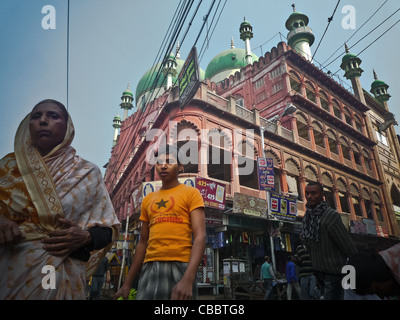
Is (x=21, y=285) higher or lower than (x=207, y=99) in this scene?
lower

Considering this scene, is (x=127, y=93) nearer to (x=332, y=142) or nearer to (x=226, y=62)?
(x=226, y=62)

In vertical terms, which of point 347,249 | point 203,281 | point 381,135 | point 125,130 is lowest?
point 203,281

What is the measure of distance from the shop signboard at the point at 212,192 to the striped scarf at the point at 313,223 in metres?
7.82

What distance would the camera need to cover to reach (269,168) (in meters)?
13.2

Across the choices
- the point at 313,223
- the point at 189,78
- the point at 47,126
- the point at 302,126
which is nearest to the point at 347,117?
the point at 302,126

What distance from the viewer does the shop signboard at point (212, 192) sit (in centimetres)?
1107

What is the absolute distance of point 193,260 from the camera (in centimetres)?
160

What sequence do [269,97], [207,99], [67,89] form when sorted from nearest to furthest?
[67,89], [207,99], [269,97]

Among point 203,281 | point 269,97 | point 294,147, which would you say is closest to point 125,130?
point 269,97

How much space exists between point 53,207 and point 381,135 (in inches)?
1176

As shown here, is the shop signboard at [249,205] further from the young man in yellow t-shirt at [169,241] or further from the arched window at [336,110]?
the arched window at [336,110]

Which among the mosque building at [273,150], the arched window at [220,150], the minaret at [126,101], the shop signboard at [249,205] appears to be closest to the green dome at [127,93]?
the minaret at [126,101]

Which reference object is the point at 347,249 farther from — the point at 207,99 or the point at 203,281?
the point at 207,99

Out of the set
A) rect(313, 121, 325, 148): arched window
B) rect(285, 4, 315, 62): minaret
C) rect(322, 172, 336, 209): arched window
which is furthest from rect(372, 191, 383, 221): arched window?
rect(285, 4, 315, 62): minaret
